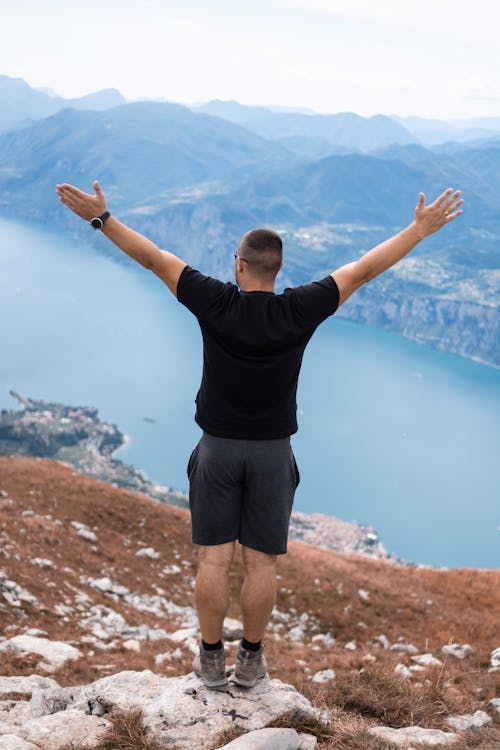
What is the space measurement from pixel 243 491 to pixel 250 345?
1.05 meters

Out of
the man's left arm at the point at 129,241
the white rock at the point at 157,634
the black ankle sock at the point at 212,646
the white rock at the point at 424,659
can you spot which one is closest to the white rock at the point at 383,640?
the white rock at the point at 424,659

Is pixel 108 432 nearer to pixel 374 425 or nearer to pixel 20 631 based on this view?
pixel 374 425

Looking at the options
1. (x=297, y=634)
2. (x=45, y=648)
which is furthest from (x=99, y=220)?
(x=297, y=634)

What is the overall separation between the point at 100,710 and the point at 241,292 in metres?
3.47

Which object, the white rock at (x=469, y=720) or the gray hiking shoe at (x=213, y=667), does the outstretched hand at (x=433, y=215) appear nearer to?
the gray hiking shoe at (x=213, y=667)

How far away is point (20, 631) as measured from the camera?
8.48m

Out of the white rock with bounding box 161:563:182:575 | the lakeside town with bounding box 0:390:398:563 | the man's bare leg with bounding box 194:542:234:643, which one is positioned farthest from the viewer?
the lakeside town with bounding box 0:390:398:563

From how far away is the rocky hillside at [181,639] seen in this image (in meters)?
4.49

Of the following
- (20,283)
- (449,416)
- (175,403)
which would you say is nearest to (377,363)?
(449,416)

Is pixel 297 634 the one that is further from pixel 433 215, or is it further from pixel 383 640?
pixel 433 215

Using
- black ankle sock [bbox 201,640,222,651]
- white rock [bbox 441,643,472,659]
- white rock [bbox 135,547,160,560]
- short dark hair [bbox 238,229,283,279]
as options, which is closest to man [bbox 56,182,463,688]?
short dark hair [bbox 238,229,283,279]

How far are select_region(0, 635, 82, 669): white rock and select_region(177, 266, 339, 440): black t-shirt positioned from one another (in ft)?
16.7

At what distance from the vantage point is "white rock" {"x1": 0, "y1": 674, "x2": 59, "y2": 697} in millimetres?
5990

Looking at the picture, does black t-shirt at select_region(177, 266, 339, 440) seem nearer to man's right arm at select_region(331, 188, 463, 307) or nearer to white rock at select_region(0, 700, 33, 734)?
man's right arm at select_region(331, 188, 463, 307)
